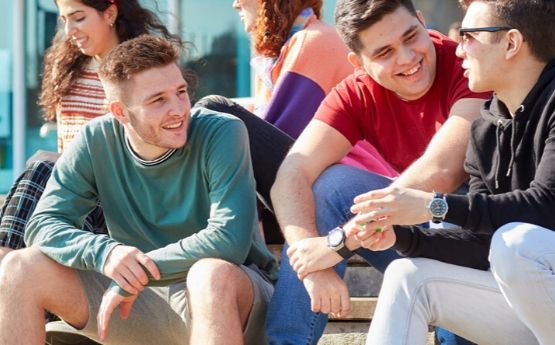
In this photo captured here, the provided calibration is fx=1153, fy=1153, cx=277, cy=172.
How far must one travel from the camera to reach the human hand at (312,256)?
135 inches

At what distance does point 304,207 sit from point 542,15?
960 millimetres

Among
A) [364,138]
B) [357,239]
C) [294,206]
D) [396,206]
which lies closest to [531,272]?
[396,206]

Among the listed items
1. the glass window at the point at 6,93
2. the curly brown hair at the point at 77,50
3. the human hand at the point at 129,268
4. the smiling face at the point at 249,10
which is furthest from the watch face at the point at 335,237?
the glass window at the point at 6,93

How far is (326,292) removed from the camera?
343cm

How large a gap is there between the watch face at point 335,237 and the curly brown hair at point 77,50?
5.64 feet

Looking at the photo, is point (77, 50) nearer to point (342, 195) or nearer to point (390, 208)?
point (342, 195)

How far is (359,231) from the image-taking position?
3.21 m

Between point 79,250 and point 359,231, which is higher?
point 359,231

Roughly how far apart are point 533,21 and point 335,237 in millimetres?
843

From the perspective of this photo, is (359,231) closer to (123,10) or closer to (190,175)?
(190,175)

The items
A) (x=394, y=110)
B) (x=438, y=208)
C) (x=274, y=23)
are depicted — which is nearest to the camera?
(x=438, y=208)

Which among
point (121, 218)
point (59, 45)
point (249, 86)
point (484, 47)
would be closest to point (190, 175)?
point (121, 218)

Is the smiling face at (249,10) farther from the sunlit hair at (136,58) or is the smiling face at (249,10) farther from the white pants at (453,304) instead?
the white pants at (453,304)

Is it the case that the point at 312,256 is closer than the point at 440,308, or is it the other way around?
the point at 440,308
